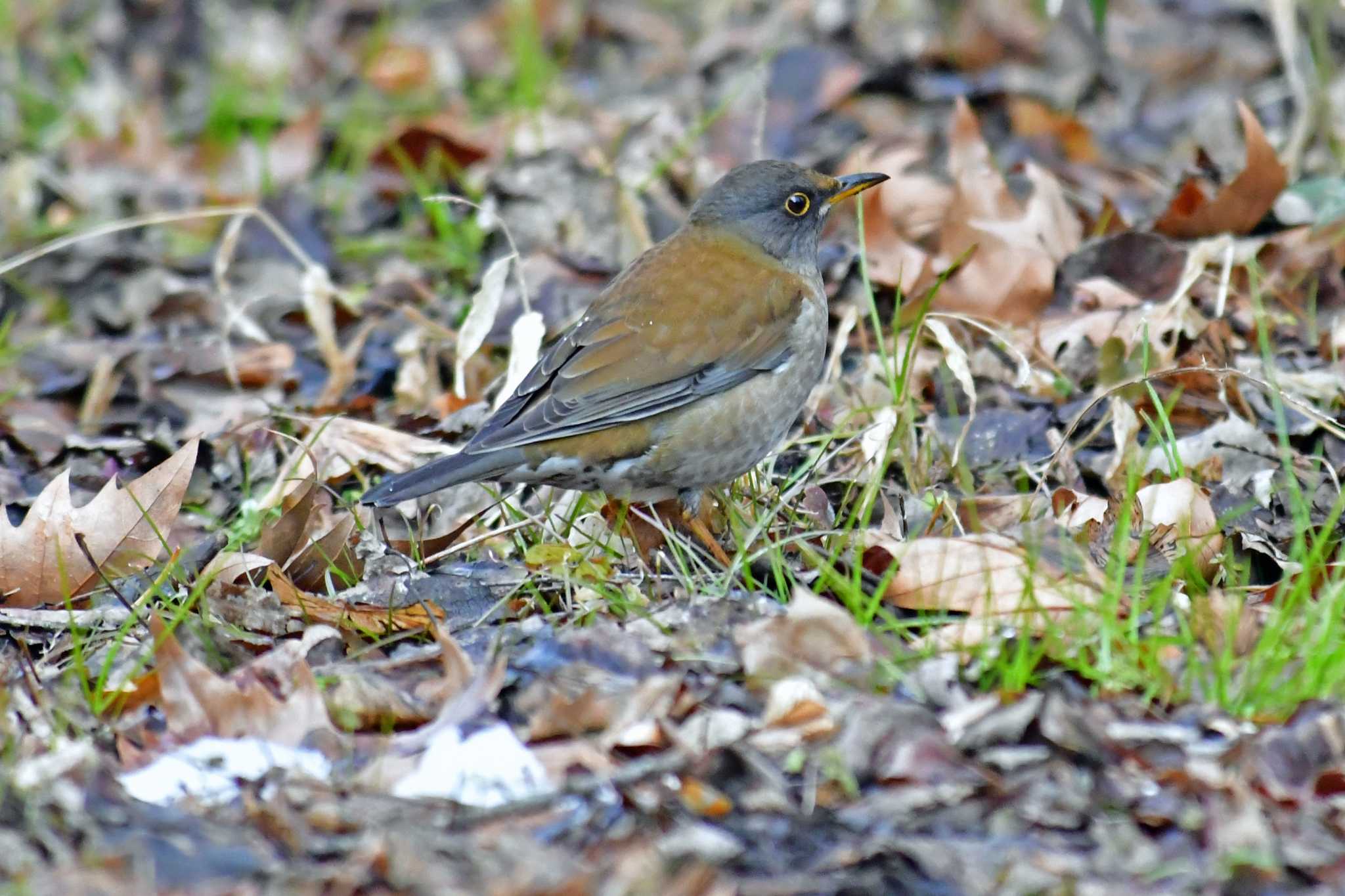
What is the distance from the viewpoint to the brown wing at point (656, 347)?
5301 millimetres

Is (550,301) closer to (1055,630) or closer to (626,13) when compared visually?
(1055,630)

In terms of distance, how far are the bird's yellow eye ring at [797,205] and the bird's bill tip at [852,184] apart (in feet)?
0.33

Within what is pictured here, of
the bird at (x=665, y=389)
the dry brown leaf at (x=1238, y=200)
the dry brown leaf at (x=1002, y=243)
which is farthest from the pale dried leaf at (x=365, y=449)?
the dry brown leaf at (x=1238, y=200)

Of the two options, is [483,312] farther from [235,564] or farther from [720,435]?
[235,564]

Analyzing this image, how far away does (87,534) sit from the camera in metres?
5.19

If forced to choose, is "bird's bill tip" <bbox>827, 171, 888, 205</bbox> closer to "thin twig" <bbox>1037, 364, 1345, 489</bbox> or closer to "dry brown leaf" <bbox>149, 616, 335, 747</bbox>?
"thin twig" <bbox>1037, 364, 1345, 489</bbox>

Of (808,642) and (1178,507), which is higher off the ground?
(808,642)

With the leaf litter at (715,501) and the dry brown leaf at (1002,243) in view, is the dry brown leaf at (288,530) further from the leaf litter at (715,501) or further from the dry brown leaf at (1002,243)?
the dry brown leaf at (1002,243)

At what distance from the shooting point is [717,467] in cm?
541

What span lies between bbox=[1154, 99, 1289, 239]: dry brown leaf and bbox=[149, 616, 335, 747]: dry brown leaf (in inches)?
170

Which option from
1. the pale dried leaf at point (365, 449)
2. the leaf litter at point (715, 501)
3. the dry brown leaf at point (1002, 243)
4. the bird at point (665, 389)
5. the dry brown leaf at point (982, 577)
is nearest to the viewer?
the leaf litter at point (715, 501)

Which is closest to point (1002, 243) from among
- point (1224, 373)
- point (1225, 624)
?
point (1224, 373)

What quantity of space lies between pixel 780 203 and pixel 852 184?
0.28 meters

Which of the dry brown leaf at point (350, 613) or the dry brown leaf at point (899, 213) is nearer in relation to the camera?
the dry brown leaf at point (350, 613)
